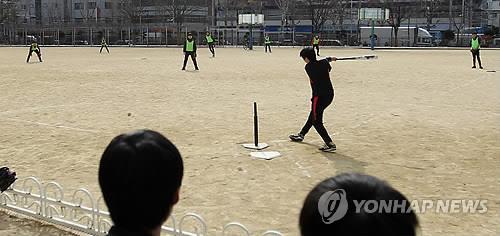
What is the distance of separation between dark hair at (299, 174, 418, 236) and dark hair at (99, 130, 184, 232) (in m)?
0.58

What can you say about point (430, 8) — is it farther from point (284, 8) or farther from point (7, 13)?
point (7, 13)

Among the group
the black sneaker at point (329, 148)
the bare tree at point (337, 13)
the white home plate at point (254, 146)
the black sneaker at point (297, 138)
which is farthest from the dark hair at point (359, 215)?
the bare tree at point (337, 13)

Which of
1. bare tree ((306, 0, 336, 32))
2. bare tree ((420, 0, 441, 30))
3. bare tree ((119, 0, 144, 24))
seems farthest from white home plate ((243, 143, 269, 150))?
bare tree ((119, 0, 144, 24))

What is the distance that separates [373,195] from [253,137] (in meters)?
7.43

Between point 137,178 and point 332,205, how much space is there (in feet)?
2.29

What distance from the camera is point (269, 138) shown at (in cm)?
899

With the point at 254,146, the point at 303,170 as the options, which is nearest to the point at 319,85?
the point at 254,146

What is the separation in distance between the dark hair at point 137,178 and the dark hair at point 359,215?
0.58 meters

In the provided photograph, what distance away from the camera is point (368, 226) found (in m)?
1.53

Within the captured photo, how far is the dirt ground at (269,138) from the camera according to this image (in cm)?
586

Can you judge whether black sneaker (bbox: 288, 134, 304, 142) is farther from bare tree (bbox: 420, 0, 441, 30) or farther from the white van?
bare tree (bbox: 420, 0, 441, 30)

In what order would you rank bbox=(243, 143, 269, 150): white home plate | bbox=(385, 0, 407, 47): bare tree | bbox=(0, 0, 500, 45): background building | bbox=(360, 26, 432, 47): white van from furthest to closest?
bbox=(0, 0, 500, 45): background building → bbox=(385, 0, 407, 47): bare tree → bbox=(360, 26, 432, 47): white van → bbox=(243, 143, 269, 150): white home plate

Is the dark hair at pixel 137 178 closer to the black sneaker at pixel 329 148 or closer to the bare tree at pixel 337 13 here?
the black sneaker at pixel 329 148

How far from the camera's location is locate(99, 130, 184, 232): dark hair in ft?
6.41
